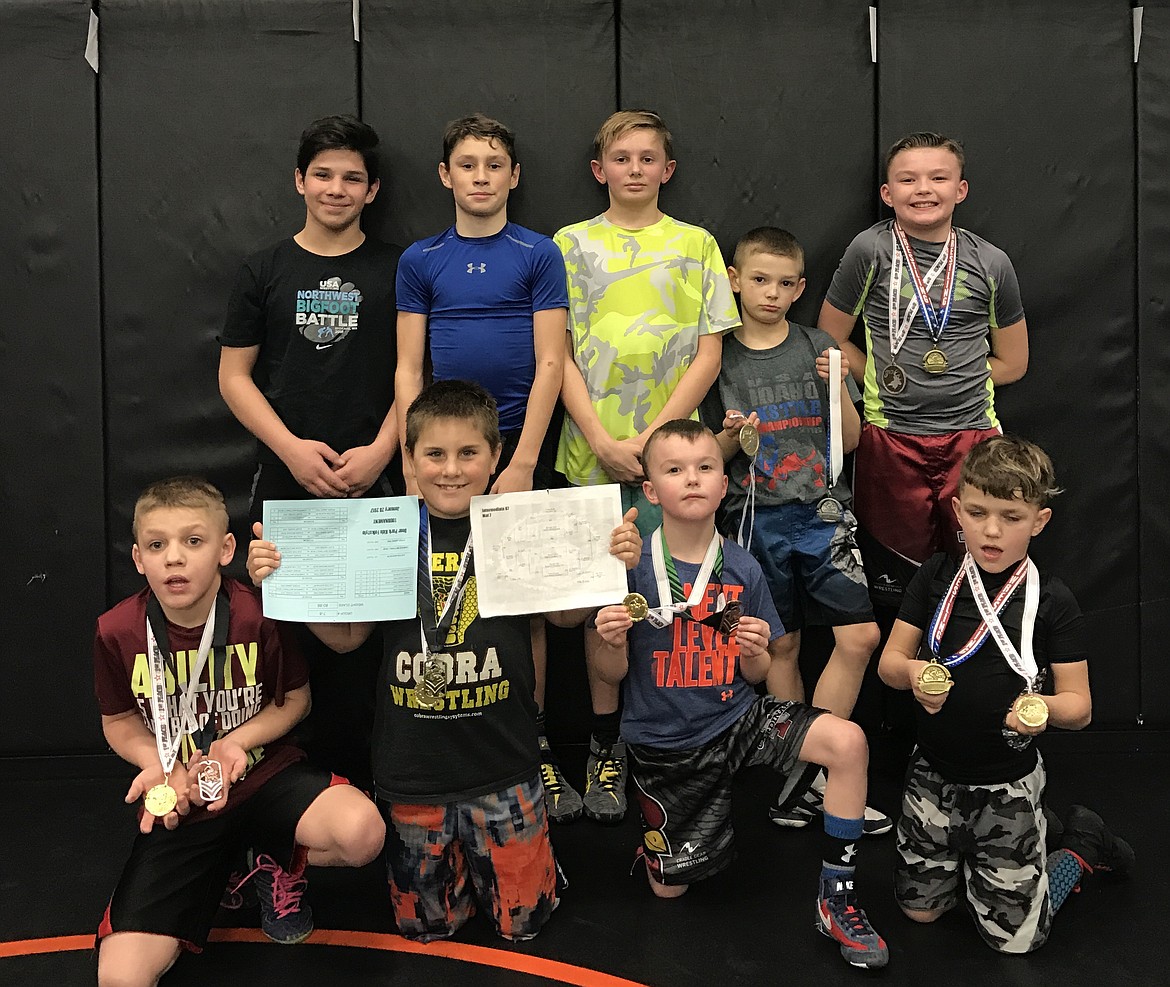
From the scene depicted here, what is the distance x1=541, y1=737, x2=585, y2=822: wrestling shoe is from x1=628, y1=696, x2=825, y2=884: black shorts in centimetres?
49

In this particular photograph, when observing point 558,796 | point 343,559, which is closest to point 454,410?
point 343,559

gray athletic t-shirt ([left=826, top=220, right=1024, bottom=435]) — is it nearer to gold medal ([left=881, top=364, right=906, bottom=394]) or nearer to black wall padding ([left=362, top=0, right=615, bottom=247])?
gold medal ([left=881, top=364, right=906, bottom=394])

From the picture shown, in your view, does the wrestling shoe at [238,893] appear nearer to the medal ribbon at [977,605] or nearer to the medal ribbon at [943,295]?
the medal ribbon at [977,605]

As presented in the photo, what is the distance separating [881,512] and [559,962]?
1.81 metres

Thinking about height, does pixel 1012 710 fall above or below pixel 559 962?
above

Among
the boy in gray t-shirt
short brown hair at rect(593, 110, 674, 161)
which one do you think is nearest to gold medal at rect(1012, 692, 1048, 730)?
the boy in gray t-shirt

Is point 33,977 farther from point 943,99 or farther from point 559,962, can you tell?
point 943,99

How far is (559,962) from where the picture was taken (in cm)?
250

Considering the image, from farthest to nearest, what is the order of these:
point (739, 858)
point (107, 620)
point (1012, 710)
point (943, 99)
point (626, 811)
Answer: point (943, 99), point (626, 811), point (739, 858), point (107, 620), point (1012, 710)

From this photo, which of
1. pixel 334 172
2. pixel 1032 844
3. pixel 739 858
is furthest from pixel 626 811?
pixel 334 172

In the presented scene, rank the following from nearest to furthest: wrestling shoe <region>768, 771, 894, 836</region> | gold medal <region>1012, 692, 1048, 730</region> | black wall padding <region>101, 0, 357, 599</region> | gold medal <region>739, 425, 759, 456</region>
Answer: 1. gold medal <region>1012, 692, 1048, 730</region>
2. gold medal <region>739, 425, 759, 456</region>
3. wrestling shoe <region>768, 771, 894, 836</region>
4. black wall padding <region>101, 0, 357, 599</region>

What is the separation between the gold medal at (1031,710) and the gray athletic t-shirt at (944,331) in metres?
1.20

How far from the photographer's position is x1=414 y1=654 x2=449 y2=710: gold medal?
2.61 metres

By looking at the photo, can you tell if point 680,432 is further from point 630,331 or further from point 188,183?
point 188,183
